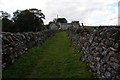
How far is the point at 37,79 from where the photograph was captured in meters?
5.79

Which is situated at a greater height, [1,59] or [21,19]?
[21,19]

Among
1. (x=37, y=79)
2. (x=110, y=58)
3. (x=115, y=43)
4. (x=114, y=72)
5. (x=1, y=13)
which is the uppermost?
(x=1, y=13)

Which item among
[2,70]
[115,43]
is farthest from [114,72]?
[2,70]

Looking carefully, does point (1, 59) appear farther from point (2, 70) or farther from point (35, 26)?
point (35, 26)

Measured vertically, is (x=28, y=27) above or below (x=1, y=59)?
above

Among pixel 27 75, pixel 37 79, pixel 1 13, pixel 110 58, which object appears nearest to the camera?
pixel 110 58

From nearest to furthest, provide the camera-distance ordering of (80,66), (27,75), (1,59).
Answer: (27,75), (1,59), (80,66)

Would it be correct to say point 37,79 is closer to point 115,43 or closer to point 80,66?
point 80,66

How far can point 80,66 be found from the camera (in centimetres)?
743

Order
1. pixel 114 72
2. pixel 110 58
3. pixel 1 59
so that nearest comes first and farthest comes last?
pixel 114 72 → pixel 110 58 → pixel 1 59

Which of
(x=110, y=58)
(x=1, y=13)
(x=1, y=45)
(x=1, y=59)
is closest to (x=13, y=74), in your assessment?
(x=1, y=59)

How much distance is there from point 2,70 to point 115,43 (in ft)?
15.1

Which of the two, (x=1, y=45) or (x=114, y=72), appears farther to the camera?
(x=1, y=45)

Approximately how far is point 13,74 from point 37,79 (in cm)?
111
